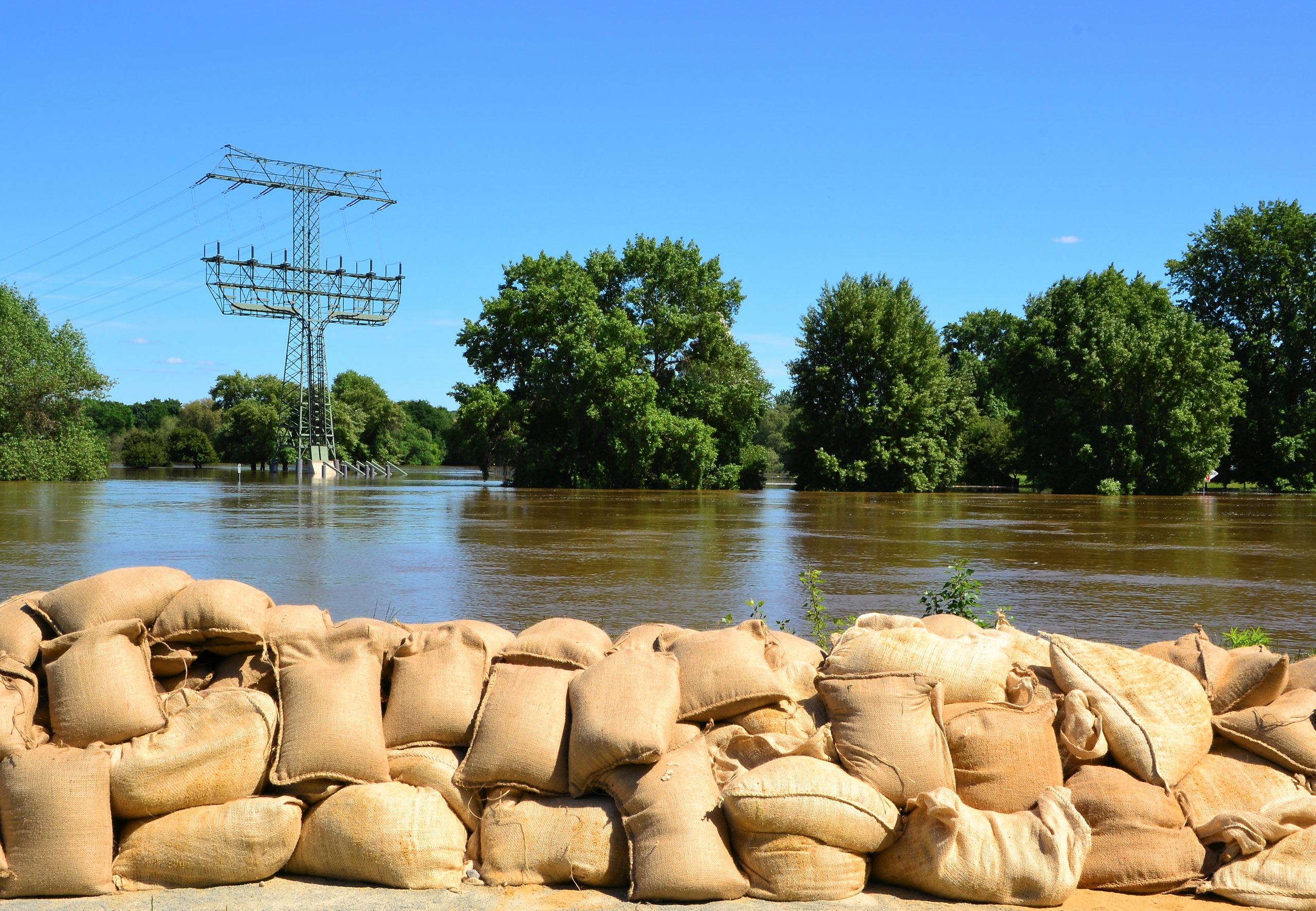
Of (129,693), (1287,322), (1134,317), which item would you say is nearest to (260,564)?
(129,693)

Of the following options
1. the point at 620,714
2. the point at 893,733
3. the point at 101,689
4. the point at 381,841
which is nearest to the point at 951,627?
the point at 893,733

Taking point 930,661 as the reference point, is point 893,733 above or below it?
below

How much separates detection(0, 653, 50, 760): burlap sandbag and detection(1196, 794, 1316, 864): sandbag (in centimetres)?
400

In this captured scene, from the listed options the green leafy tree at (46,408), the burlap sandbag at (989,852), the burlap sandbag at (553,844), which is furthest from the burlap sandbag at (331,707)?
the green leafy tree at (46,408)

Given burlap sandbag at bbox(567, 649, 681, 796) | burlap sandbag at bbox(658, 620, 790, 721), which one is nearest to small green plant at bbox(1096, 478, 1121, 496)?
burlap sandbag at bbox(658, 620, 790, 721)

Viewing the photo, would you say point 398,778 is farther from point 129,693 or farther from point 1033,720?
point 1033,720

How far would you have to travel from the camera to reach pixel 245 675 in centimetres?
401

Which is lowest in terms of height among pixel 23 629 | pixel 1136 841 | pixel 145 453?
pixel 1136 841

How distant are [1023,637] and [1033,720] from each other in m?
0.76

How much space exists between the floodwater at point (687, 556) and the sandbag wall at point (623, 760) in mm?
4796

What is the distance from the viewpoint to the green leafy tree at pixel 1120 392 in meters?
41.2

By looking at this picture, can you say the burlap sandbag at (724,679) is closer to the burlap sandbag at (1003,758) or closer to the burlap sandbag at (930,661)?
the burlap sandbag at (930,661)

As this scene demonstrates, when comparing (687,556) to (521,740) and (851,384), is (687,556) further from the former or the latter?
(851,384)

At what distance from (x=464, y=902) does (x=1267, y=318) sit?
5441 cm
